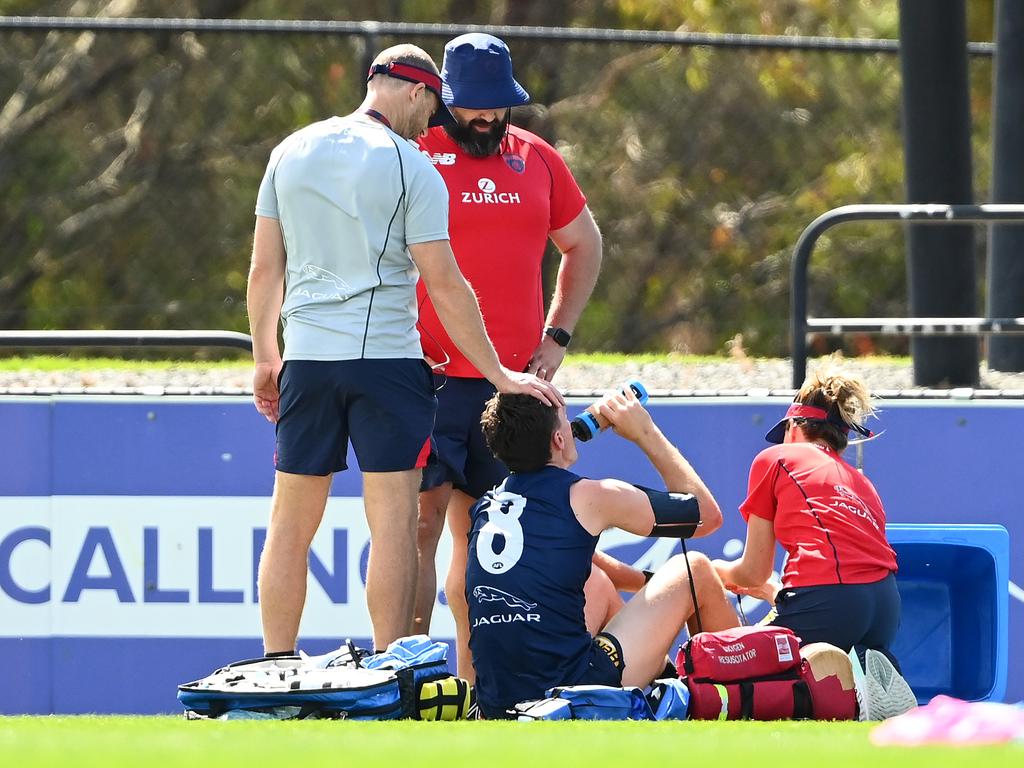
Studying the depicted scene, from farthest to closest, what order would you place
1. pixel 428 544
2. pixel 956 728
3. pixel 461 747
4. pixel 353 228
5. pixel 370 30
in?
1. pixel 370 30
2. pixel 428 544
3. pixel 353 228
4. pixel 956 728
5. pixel 461 747

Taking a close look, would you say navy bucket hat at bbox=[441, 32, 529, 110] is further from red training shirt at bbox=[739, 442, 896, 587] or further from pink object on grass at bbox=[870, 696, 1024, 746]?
pink object on grass at bbox=[870, 696, 1024, 746]

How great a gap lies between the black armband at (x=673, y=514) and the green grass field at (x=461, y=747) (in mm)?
800

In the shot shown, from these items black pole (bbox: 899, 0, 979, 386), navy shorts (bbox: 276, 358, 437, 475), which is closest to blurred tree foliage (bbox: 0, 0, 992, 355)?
black pole (bbox: 899, 0, 979, 386)


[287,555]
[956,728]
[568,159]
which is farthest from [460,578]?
[568,159]

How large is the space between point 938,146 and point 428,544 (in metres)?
3.44

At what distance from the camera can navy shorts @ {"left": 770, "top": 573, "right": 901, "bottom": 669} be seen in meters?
5.52

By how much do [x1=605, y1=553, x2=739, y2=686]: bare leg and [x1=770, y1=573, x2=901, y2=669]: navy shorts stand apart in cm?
26

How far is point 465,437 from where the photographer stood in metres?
5.75

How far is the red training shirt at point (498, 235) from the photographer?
18.8 ft

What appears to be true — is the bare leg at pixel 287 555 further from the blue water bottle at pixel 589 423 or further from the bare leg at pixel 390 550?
the blue water bottle at pixel 589 423

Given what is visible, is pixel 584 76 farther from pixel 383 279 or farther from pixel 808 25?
pixel 808 25

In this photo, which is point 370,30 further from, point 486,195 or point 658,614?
point 658,614

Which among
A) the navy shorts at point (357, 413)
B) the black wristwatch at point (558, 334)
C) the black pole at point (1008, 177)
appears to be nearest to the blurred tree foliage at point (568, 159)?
the black pole at point (1008, 177)

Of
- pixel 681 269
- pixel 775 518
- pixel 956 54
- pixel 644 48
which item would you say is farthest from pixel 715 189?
pixel 775 518
